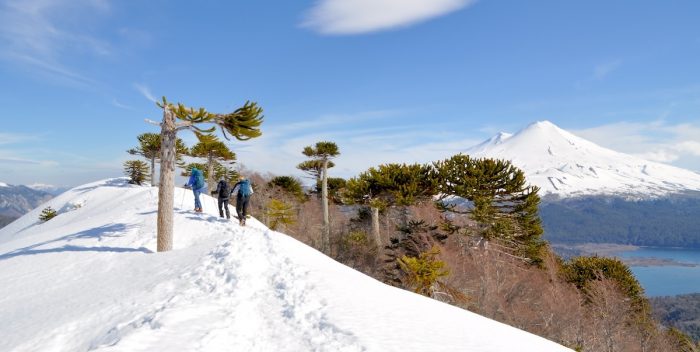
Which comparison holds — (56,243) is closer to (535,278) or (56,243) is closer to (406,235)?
(406,235)

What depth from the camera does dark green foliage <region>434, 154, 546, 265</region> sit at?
25.0m

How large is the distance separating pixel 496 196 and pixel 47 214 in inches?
1193

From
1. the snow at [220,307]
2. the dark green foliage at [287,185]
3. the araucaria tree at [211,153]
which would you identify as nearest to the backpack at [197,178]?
the snow at [220,307]

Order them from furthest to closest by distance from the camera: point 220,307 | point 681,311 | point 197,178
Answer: point 681,311
point 197,178
point 220,307

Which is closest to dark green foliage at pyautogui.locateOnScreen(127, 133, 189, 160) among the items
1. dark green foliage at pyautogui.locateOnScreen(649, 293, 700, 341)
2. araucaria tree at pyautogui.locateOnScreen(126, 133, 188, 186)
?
araucaria tree at pyautogui.locateOnScreen(126, 133, 188, 186)

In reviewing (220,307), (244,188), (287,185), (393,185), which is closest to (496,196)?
(393,185)

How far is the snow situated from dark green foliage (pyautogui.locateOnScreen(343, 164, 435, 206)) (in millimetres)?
16545

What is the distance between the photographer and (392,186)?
27.5 m

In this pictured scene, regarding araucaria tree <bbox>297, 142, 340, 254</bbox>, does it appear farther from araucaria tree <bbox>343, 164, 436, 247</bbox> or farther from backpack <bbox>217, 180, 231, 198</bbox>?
backpack <bbox>217, 180, 231, 198</bbox>

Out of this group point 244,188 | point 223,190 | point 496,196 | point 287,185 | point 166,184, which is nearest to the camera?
point 166,184

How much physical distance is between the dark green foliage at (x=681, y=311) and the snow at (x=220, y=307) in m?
116

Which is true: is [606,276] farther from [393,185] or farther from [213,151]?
[213,151]

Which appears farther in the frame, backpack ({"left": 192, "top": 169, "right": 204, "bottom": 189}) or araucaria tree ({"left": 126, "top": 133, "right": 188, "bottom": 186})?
araucaria tree ({"left": 126, "top": 133, "right": 188, "bottom": 186})

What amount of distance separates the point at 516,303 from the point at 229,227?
17895 mm
